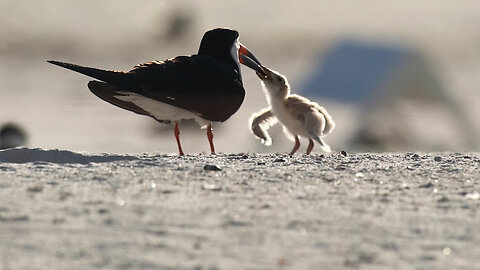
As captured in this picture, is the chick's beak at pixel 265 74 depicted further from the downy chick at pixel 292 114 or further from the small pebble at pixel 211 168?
the small pebble at pixel 211 168

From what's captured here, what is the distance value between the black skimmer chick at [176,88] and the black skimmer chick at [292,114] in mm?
510

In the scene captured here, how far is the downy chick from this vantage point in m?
8.30

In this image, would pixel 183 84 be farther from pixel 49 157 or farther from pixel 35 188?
pixel 35 188

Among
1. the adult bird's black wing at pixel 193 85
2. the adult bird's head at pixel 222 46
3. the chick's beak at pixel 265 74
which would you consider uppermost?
the adult bird's head at pixel 222 46

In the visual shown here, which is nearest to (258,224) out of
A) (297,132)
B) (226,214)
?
(226,214)

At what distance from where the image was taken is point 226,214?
4.90 m

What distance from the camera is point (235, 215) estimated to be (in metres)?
4.88

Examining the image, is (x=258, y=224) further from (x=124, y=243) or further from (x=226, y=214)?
(x=124, y=243)

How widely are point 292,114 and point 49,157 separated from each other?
7.95 ft

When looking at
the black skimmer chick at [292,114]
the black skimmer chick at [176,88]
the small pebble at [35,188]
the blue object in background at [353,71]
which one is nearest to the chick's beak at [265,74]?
the black skimmer chick at [292,114]

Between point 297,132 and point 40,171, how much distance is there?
2.90 metres

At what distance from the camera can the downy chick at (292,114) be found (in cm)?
830

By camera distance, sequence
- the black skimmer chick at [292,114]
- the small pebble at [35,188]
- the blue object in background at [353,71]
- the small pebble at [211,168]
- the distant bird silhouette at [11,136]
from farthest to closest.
→ the blue object in background at [353,71]
the distant bird silhouette at [11,136]
the black skimmer chick at [292,114]
the small pebble at [211,168]
the small pebble at [35,188]

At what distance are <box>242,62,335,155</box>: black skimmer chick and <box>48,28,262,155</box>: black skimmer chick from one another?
510mm
